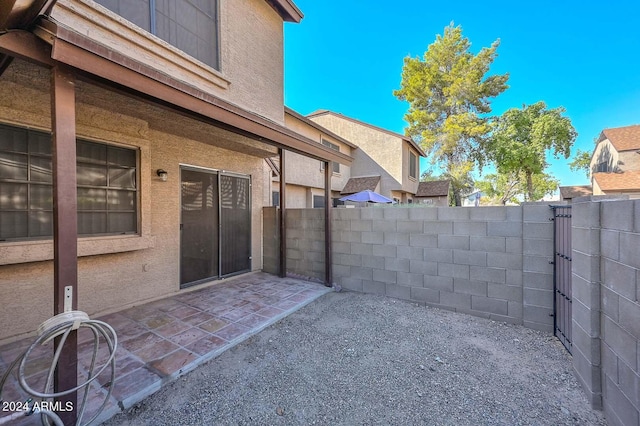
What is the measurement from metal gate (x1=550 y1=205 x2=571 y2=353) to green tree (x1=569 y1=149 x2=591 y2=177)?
3561cm

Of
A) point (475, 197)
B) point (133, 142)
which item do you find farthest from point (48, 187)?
point (475, 197)

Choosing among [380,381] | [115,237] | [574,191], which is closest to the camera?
[380,381]

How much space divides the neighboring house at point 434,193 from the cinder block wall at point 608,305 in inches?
623

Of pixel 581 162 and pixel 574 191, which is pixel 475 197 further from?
pixel 581 162

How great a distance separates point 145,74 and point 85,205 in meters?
2.49

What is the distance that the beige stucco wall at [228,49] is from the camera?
3.21m

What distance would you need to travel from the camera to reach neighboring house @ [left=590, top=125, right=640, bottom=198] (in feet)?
53.1

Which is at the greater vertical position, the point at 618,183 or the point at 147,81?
the point at 618,183

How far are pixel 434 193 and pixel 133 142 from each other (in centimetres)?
1761

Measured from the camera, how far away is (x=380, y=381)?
2.55 m

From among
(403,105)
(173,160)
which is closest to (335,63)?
(403,105)

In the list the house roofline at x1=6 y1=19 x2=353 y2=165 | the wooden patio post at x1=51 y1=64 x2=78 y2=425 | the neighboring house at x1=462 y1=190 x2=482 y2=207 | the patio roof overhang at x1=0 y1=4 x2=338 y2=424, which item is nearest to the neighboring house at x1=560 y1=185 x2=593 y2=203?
the neighboring house at x1=462 y1=190 x2=482 y2=207

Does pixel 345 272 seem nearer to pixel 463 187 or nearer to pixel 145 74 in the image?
pixel 145 74

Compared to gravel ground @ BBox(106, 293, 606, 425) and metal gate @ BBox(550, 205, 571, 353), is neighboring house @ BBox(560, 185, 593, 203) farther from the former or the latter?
gravel ground @ BBox(106, 293, 606, 425)
